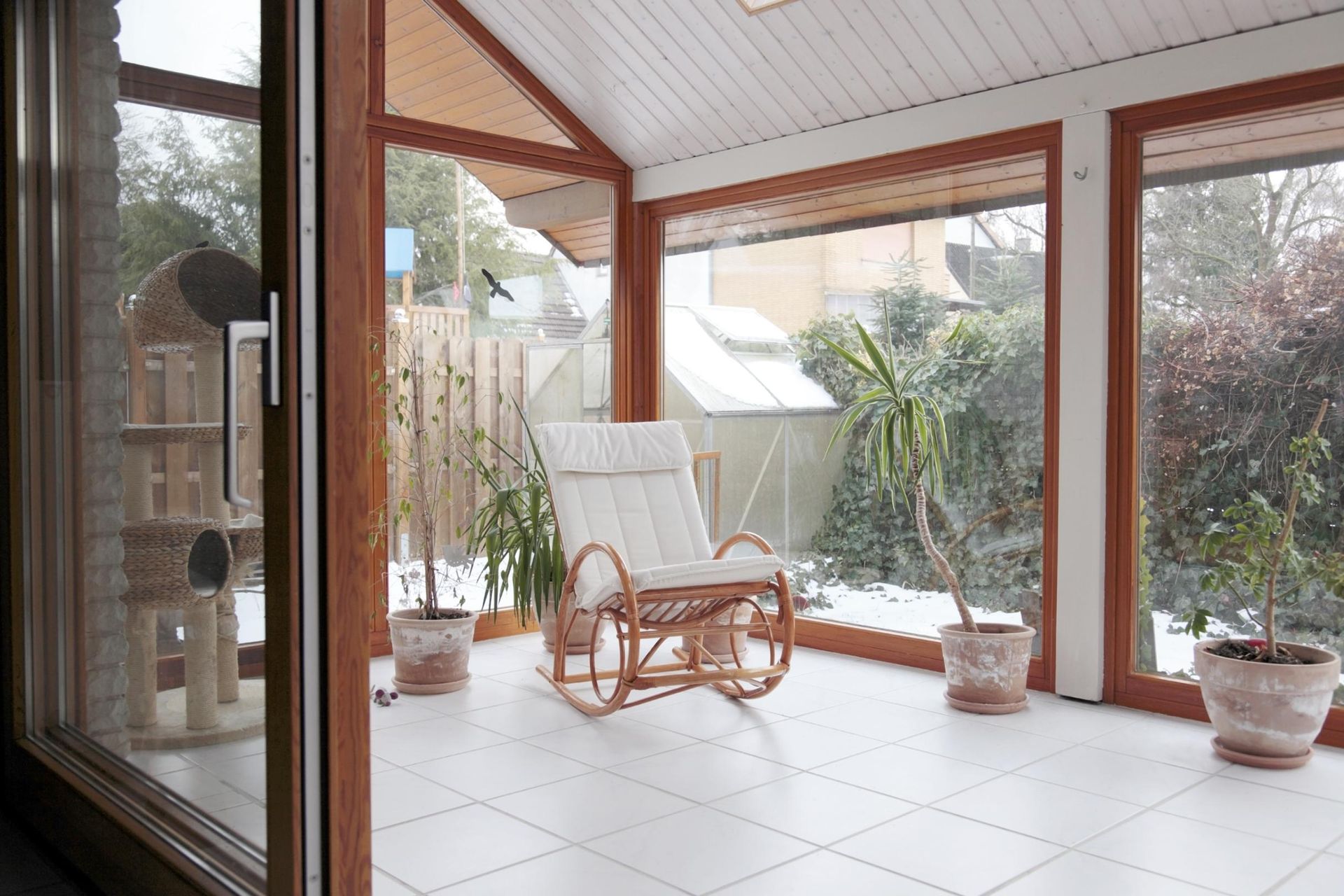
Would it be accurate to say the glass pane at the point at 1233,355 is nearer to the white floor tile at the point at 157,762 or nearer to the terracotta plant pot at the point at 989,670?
the terracotta plant pot at the point at 989,670

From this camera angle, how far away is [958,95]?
4.41 meters

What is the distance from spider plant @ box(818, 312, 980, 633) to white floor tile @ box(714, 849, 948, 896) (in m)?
1.69

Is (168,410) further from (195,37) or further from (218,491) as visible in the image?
(195,37)

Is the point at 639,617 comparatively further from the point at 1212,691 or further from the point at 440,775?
the point at 1212,691

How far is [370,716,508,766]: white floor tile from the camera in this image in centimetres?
348

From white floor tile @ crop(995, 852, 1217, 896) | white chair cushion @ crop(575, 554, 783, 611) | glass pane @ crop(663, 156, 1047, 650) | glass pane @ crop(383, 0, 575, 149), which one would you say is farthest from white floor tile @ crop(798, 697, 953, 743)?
glass pane @ crop(383, 0, 575, 149)

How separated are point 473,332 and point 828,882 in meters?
3.36

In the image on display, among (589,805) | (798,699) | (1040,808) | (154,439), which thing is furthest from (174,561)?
(798,699)

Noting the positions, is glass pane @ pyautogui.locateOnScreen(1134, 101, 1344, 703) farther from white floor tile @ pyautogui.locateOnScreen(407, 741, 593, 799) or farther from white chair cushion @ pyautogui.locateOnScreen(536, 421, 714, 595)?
white floor tile @ pyautogui.locateOnScreen(407, 741, 593, 799)

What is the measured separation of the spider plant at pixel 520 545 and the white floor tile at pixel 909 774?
5.50 ft

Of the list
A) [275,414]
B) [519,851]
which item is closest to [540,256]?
[519,851]

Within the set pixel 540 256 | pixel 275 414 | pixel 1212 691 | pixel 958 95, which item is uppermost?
pixel 958 95

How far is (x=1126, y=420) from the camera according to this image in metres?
3.98

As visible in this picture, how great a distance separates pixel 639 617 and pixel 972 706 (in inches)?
48.9
